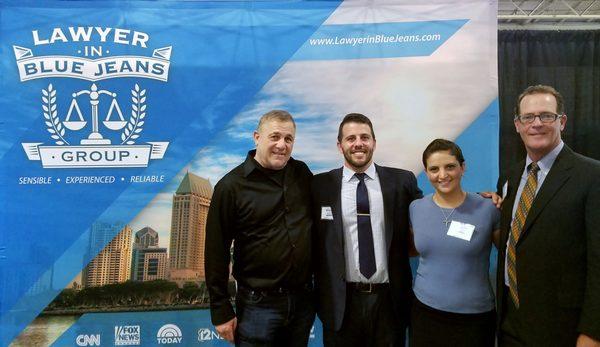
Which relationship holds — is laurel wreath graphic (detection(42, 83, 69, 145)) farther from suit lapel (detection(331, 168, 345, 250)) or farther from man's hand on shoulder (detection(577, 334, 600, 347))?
man's hand on shoulder (detection(577, 334, 600, 347))

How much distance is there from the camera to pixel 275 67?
264 cm

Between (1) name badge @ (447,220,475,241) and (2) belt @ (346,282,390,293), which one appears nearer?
(1) name badge @ (447,220,475,241)


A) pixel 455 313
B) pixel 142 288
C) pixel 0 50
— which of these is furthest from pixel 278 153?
pixel 0 50

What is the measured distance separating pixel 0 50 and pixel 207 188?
5.47 ft

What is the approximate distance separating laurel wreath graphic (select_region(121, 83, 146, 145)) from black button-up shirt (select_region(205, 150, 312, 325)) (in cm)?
102

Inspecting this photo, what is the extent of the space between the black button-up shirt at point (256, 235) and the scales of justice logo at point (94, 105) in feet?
3.10

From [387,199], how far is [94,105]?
6.68 feet

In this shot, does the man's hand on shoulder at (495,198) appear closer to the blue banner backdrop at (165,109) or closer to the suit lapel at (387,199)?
the suit lapel at (387,199)

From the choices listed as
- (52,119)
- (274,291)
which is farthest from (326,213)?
(52,119)

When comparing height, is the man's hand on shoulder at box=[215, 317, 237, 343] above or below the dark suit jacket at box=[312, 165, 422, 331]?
below

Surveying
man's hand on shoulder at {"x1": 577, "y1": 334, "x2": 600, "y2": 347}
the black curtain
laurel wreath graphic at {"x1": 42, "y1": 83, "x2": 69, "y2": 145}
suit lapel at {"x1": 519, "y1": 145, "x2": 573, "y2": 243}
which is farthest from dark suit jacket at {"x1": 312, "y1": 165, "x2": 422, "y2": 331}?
laurel wreath graphic at {"x1": 42, "y1": 83, "x2": 69, "y2": 145}

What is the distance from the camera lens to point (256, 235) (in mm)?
1933

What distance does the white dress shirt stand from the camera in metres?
1.92

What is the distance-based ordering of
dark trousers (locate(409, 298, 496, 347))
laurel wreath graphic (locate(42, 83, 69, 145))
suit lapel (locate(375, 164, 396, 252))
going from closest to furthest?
dark trousers (locate(409, 298, 496, 347))
suit lapel (locate(375, 164, 396, 252))
laurel wreath graphic (locate(42, 83, 69, 145))
